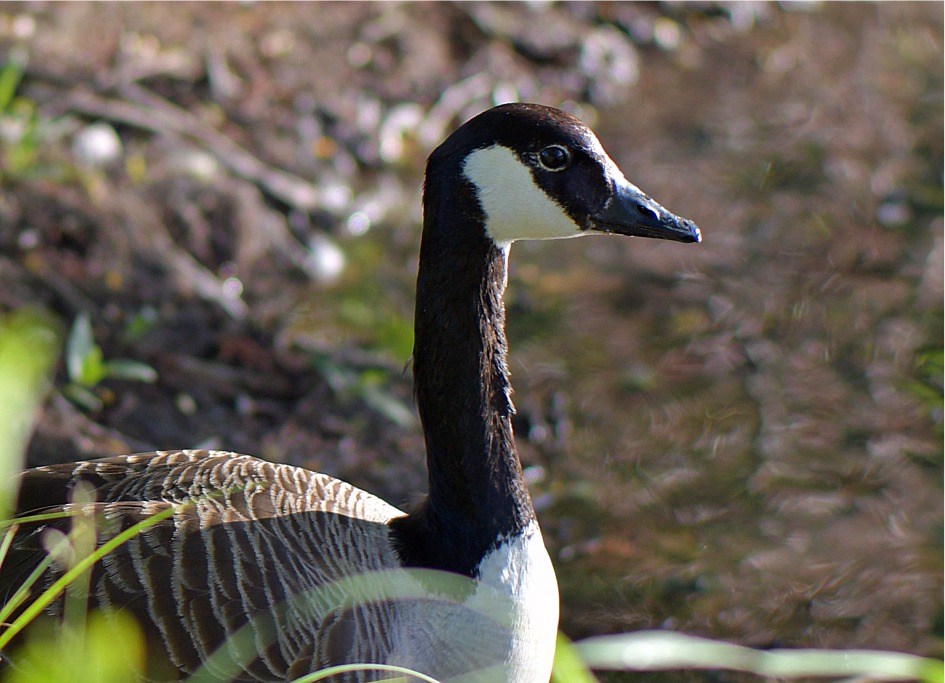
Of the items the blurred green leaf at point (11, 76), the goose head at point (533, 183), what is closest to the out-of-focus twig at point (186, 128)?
the blurred green leaf at point (11, 76)

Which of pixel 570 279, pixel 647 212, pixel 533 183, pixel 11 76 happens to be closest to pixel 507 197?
pixel 533 183

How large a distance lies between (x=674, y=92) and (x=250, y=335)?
417cm

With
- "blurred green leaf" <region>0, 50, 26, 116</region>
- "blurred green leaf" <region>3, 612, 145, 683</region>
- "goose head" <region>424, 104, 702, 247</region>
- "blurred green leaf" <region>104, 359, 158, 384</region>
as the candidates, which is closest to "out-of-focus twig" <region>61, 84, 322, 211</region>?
"blurred green leaf" <region>0, 50, 26, 116</region>

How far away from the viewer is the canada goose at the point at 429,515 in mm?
3307

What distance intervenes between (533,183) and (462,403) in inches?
29.2

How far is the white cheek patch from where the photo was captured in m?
3.56

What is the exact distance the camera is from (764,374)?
6188mm

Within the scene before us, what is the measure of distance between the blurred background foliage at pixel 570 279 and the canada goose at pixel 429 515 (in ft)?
3.81

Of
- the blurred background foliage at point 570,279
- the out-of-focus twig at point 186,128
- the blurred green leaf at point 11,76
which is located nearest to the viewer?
the blurred background foliage at point 570,279

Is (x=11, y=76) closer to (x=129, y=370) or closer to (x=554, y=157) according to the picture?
(x=129, y=370)

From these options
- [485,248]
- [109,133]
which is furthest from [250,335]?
[485,248]

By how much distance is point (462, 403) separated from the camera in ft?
12.3

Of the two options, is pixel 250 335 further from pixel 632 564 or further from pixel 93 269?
pixel 632 564

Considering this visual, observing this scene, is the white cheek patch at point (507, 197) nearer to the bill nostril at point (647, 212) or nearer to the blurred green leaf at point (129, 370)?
the bill nostril at point (647, 212)
